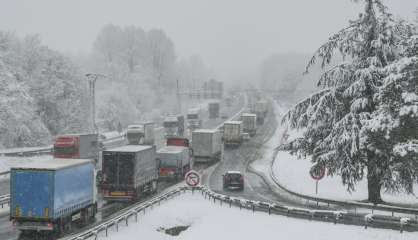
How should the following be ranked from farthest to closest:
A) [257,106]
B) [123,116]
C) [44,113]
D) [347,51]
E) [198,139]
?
[257,106]
[123,116]
[44,113]
[198,139]
[347,51]

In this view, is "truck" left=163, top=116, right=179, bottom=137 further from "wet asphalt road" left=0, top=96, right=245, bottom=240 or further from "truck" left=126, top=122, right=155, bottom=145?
"wet asphalt road" left=0, top=96, right=245, bottom=240

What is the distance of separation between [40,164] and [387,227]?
1535 centimetres

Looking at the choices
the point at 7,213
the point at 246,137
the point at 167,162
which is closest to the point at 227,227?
the point at 7,213

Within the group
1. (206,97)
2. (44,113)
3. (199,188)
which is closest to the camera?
(199,188)

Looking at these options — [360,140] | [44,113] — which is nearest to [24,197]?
[360,140]

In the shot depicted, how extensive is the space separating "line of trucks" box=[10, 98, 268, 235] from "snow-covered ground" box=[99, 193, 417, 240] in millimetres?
2357

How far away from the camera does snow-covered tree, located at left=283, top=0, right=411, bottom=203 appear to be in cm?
3441

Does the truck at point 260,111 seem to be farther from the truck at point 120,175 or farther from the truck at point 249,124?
the truck at point 120,175

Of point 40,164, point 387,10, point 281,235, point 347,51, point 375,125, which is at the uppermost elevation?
point 387,10

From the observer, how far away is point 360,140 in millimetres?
33594

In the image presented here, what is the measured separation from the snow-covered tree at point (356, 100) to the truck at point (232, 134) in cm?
4391

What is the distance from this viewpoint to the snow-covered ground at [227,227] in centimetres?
2625

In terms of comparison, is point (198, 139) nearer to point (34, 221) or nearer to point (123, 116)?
point (34, 221)

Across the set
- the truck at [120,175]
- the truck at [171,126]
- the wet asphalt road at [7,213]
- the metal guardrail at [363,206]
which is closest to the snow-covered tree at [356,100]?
the metal guardrail at [363,206]
